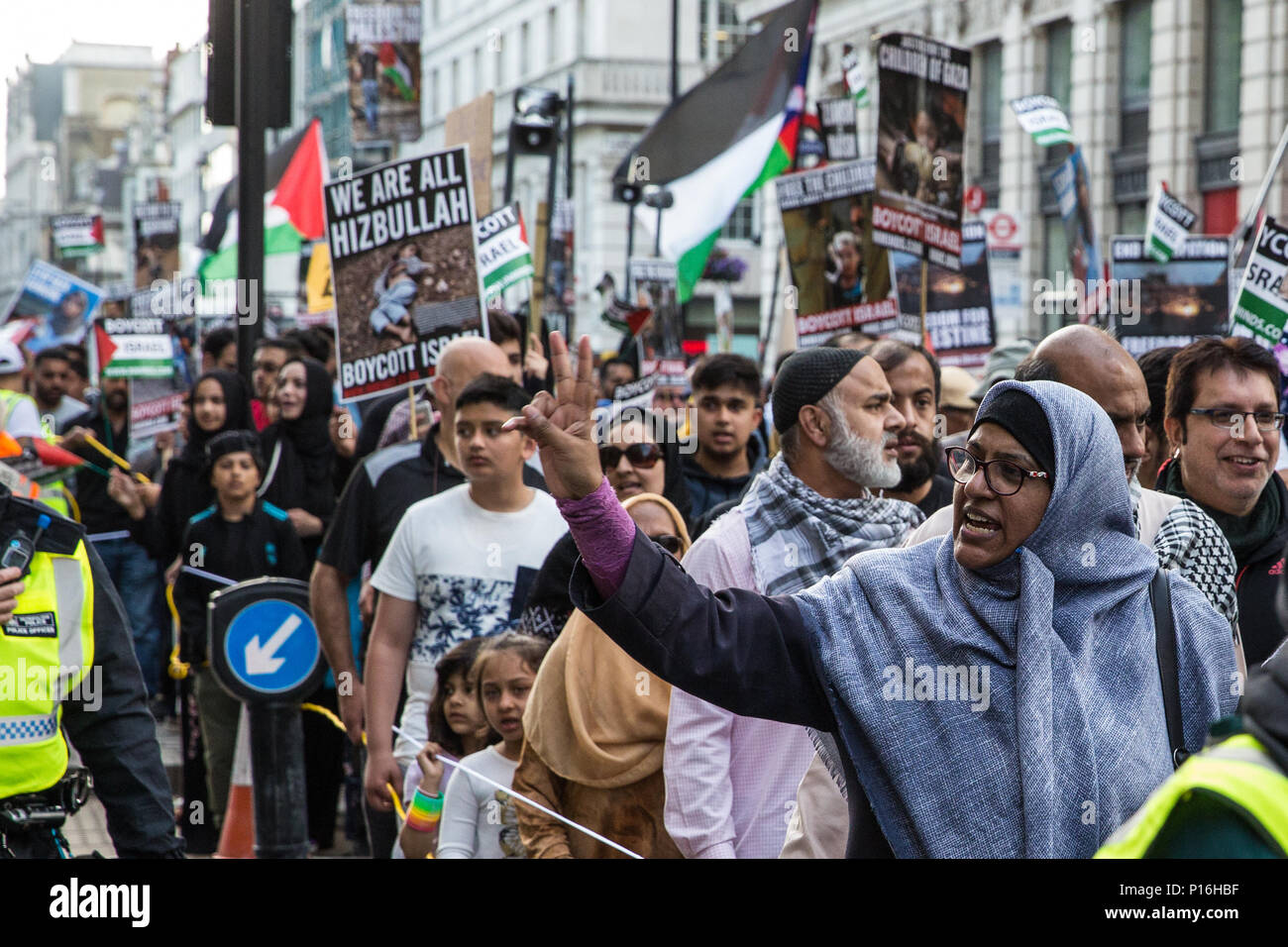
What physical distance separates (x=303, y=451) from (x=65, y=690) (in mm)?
5787

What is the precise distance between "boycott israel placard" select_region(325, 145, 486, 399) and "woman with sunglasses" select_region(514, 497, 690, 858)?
12.0ft

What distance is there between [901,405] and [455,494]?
1467mm

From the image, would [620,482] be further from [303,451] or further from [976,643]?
[303,451]

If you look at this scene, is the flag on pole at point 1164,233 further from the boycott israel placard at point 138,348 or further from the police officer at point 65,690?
the police officer at point 65,690

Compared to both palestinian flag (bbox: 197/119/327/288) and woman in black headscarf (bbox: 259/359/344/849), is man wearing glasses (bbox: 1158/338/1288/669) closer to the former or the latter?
woman in black headscarf (bbox: 259/359/344/849)

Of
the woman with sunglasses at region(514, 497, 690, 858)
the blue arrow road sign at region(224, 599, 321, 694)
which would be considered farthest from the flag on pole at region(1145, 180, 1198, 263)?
the woman with sunglasses at region(514, 497, 690, 858)

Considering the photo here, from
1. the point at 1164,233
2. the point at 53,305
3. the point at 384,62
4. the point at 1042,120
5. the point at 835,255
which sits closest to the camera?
the point at 835,255

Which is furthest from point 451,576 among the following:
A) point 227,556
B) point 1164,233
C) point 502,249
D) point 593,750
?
point 1164,233

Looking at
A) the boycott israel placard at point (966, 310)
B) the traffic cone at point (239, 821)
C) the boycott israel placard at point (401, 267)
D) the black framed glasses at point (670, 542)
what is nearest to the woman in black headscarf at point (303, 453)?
the boycott israel placard at point (401, 267)

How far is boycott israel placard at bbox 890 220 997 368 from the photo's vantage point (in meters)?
12.1

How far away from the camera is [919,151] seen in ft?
33.4

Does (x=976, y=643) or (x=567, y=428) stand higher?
(x=567, y=428)
